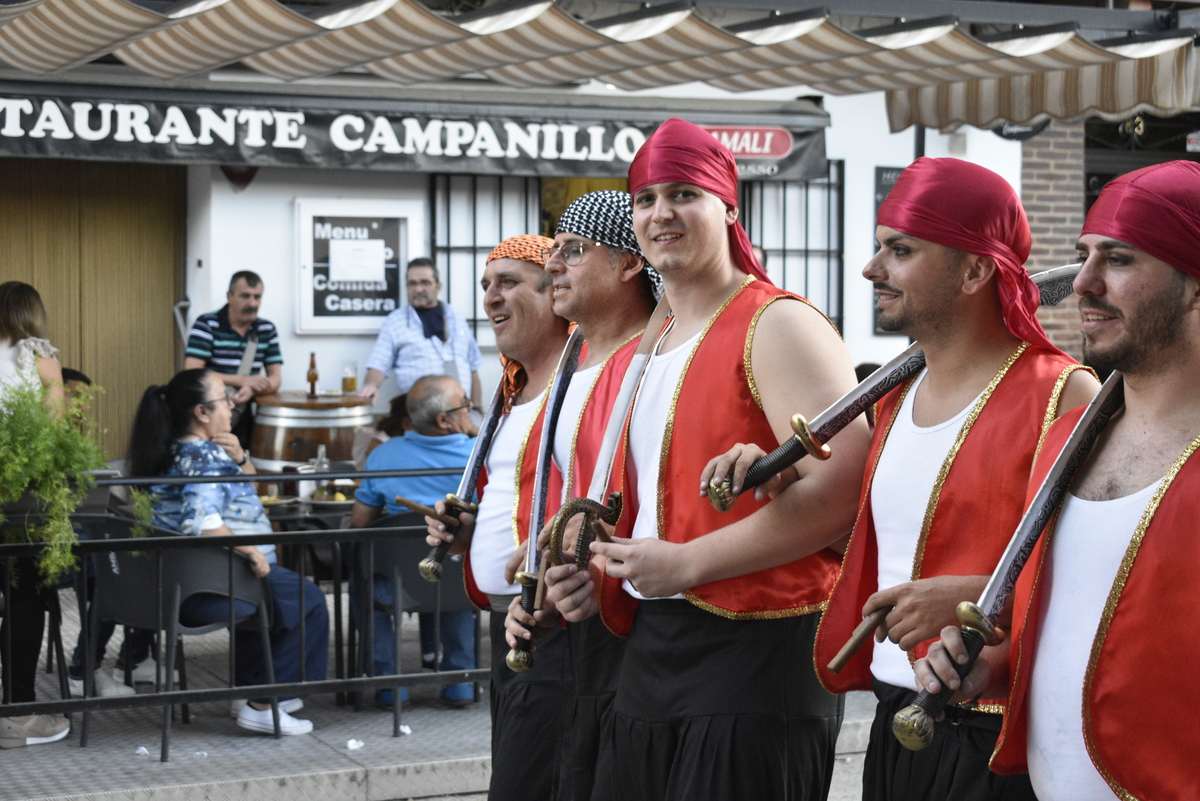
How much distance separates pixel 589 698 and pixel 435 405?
307 centimetres

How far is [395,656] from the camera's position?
18.5 ft

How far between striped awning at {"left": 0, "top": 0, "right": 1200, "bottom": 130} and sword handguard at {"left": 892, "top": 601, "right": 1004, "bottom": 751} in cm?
507

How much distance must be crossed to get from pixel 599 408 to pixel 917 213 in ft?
3.16

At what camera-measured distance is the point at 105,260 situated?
10.7 meters

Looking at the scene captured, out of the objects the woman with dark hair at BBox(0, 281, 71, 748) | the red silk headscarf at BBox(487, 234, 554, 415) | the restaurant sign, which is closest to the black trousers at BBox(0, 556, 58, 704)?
the woman with dark hair at BBox(0, 281, 71, 748)

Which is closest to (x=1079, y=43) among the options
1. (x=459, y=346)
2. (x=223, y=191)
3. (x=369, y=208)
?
(x=459, y=346)

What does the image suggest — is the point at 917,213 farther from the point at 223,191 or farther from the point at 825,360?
the point at 223,191

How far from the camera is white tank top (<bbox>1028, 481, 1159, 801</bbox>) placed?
1801 millimetres

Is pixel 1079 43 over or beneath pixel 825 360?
over

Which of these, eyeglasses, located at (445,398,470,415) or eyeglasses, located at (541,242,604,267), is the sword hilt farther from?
eyeglasses, located at (445,398,470,415)

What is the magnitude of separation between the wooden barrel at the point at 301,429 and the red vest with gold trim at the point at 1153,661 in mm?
7357

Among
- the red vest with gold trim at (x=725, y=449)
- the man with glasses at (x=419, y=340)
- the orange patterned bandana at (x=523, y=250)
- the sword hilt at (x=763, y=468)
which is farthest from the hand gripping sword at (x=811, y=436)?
the man with glasses at (x=419, y=340)

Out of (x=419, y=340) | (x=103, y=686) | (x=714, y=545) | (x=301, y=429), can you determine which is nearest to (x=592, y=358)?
(x=714, y=545)

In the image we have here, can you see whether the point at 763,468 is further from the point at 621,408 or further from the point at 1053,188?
the point at 1053,188
